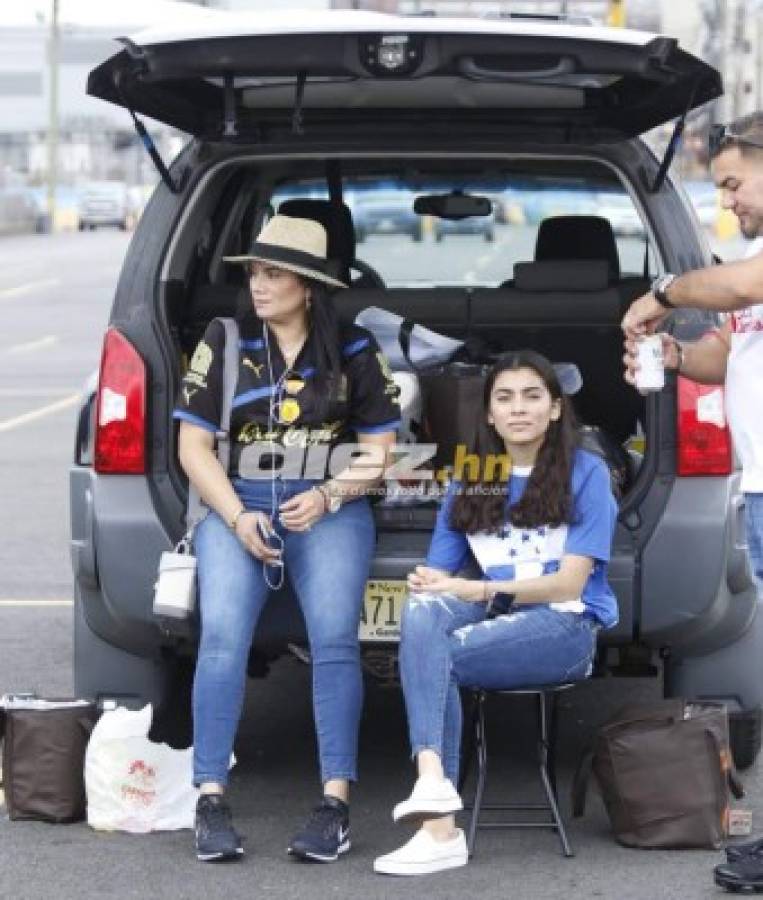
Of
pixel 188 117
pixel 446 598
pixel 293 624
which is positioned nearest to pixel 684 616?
pixel 446 598

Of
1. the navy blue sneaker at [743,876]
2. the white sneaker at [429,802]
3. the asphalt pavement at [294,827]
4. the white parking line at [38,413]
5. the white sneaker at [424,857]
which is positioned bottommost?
the white parking line at [38,413]

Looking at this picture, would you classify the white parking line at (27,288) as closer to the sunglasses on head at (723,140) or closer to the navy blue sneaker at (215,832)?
the navy blue sneaker at (215,832)

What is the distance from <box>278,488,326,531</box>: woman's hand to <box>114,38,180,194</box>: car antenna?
0.95 metres

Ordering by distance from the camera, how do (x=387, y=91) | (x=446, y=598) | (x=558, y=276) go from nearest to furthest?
1. (x=446, y=598)
2. (x=387, y=91)
3. (x=558, y=276)

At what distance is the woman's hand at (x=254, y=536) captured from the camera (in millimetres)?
5992

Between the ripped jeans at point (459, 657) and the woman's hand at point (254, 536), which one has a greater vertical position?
the woman's hand at point (254, 536)

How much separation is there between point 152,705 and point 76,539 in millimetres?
543

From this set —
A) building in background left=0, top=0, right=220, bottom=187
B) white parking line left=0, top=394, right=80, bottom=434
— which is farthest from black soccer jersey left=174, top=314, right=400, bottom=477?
building in background left=0, top=0, right=220, bottom=187

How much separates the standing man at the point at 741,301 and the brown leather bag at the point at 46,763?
5.68 ft

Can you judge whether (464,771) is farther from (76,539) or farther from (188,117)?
(188,117)

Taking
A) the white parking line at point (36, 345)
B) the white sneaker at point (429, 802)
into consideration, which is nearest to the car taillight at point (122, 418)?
the white sneaker at point (429, 802)

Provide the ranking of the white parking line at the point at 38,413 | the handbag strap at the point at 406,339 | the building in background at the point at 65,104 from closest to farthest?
the handbag strap at the point at 406,339, the white parking line at the point at 38,413, the building in background at the point at 65,104

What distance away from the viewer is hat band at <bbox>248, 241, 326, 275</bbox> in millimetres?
6160

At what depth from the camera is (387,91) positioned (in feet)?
20.8
